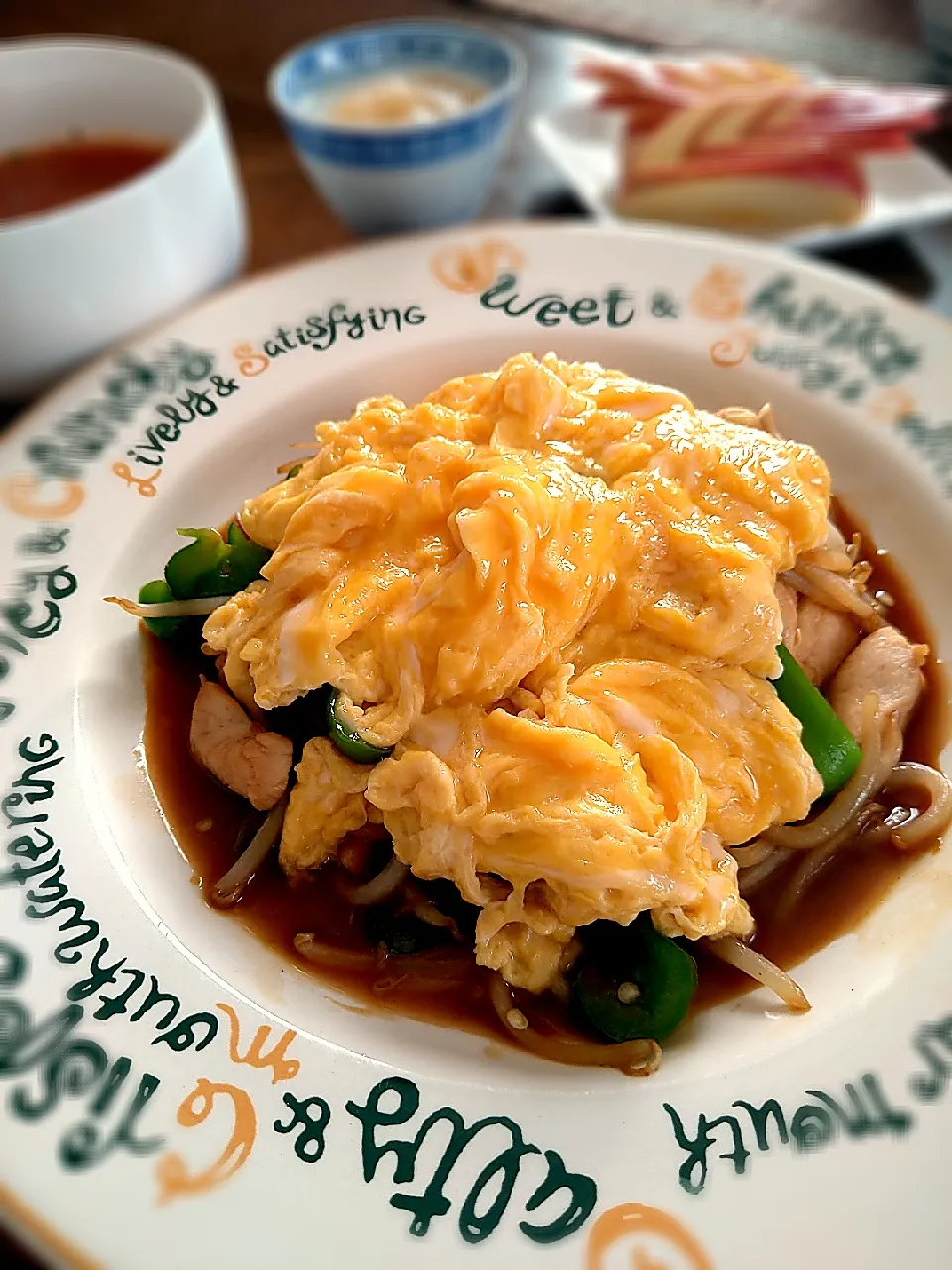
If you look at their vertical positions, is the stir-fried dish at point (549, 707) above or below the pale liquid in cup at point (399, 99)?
below

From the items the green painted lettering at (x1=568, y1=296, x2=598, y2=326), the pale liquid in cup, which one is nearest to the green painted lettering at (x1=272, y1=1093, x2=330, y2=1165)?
the green painted lettering at (x1=568, y1=296, x2=598, y2=326)

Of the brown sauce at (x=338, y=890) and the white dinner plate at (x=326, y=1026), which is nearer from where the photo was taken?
the white dinner plate at (x=326, y=1026)

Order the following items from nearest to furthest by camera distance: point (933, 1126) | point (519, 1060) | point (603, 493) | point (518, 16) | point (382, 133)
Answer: point (933, 1126)
point (519, 1060)
point (603, 493)
point (382, 133)
point (518, 16)

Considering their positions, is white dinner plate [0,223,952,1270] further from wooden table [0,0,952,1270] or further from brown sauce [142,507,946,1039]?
wooden table [0,0,952,1270]

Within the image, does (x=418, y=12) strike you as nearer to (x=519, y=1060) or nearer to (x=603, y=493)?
(x=603, y=493)

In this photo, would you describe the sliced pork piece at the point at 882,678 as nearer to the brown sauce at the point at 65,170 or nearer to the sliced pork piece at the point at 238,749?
the sliced pork piece at the point at 238,749

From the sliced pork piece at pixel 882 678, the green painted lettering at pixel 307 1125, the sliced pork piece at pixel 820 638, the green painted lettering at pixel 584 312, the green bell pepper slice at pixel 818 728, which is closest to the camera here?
the green painted lettering at pixel 307 1125

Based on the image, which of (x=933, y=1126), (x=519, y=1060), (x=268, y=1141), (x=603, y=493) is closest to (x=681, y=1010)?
(x=519, y=1060)

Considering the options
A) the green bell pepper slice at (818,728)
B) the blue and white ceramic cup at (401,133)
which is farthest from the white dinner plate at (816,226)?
the green bell pepper slice at (818,728)
